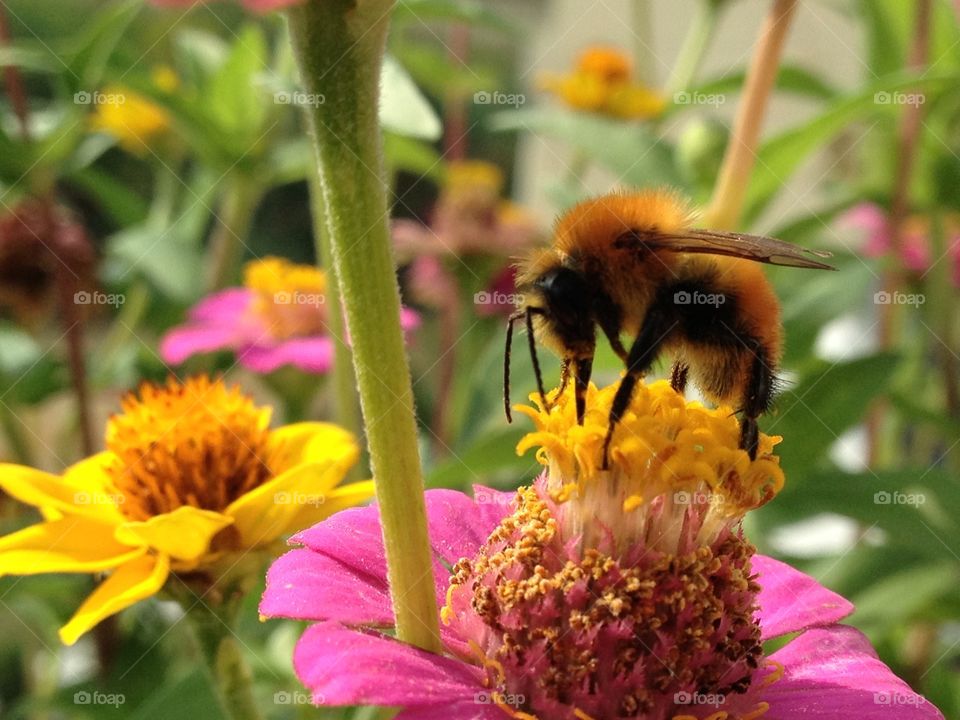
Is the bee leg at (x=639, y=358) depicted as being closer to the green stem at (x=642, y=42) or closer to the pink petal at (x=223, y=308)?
the pink petal at (x=223, y=308)

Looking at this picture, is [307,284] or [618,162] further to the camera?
[307,284]

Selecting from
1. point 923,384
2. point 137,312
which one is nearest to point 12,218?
point 137,312

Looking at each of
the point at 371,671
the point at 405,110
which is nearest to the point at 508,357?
the point at 371,671

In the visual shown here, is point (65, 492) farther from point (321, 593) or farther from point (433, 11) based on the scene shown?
point (433, 11)

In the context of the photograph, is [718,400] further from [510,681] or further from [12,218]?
[12,218]
